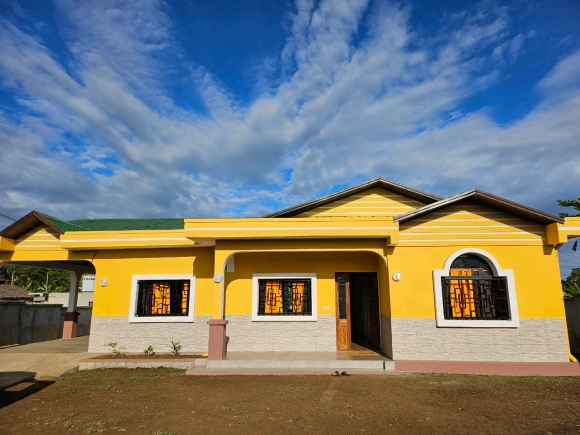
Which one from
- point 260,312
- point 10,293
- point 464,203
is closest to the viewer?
point 464,203

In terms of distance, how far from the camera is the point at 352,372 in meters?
8.12

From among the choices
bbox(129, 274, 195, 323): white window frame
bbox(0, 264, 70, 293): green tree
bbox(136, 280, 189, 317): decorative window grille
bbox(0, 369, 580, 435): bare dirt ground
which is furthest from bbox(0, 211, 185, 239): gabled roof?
bbox(0, 264, 70, 293): green tree

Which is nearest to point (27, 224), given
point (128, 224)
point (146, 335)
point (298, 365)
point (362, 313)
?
point (128, 224)

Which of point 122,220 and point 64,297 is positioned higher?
point 122,220

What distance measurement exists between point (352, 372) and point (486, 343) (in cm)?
322

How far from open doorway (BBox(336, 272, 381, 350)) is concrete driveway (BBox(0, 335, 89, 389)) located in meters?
7.02

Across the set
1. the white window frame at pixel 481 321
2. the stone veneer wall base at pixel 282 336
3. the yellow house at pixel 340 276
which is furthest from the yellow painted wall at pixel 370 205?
the stone veneer wall base at pixel 282 336

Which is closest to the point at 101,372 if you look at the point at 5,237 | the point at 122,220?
the point at 5,237

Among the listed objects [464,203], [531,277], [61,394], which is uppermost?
[464,203]

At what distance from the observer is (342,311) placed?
9906mm

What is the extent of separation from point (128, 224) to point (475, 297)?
1159cm

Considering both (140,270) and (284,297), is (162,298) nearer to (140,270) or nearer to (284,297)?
(140,270)

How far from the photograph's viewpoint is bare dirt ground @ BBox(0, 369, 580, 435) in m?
5.25

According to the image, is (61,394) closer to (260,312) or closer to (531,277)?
(260,312)
